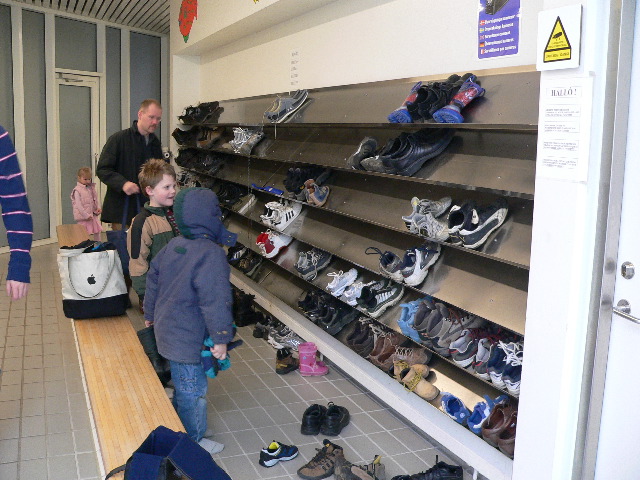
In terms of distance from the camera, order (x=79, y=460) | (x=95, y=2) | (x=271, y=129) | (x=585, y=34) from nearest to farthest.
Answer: (x=585, y=34), (x=79, y=460), (x=271, y=129), (x=95, y=2)

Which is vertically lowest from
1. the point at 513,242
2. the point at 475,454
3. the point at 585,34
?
the point at 475,454

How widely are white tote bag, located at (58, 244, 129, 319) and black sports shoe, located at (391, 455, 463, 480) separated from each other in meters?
2.02

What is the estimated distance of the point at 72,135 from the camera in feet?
31.9

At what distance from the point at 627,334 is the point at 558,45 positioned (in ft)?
3.39

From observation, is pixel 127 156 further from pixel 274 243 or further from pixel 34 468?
pixel 34 468

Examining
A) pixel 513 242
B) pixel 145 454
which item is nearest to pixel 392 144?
pixel 513 242

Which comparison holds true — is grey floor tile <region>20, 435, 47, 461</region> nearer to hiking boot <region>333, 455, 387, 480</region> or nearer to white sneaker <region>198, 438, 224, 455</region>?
white sneaker <region>198, 438, 224, 455</region>

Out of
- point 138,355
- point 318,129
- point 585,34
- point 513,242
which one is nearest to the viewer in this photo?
point 585,34

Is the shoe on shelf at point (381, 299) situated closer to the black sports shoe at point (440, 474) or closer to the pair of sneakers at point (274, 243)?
the black sports shoe at point (440, 474)

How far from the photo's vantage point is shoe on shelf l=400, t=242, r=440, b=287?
130 inches

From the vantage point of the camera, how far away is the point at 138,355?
3.32 meters

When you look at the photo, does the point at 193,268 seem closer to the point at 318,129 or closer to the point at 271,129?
the point at 318,129

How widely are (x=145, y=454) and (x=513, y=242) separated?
1694 millimetres

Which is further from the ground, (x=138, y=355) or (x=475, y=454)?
(x=138, y=355)
